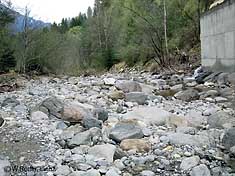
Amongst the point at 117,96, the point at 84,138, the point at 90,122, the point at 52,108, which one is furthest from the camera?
the point at 117,96

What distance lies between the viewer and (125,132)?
494 cm

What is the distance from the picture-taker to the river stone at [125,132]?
4.83 meters

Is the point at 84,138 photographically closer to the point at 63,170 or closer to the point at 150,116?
the point at 63,170

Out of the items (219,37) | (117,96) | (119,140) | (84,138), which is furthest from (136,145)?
(219,37)

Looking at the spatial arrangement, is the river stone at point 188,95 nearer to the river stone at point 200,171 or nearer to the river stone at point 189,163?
the river stone at point 189,163

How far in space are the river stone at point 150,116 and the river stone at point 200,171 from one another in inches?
78.5

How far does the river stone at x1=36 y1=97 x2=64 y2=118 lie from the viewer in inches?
246

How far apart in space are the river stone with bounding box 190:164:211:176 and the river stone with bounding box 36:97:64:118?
9.51ft

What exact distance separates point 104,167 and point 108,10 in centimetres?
2366

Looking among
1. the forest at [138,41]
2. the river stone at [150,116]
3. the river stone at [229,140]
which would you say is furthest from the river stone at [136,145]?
the forest at [138,41]

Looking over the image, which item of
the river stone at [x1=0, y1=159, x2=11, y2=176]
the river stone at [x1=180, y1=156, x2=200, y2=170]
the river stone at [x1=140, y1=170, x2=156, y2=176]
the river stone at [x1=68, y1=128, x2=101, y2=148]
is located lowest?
the river stone at [x1=140, y1=170, x2=156, y2=176]

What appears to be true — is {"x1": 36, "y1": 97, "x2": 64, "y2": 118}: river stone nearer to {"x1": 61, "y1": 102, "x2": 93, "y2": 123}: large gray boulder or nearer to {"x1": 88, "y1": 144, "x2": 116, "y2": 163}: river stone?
{"x1": 61, "y1": 102, "x2": 93, "y2": 123}: large gray boulder

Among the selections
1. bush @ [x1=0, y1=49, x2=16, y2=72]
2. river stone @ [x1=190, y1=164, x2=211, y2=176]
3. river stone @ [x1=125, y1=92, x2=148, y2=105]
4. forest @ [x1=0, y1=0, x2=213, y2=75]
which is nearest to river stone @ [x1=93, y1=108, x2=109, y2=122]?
river stone @ [x1=125, y1=92, x2=148, y2=105]

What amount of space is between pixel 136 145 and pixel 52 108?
2.30m
